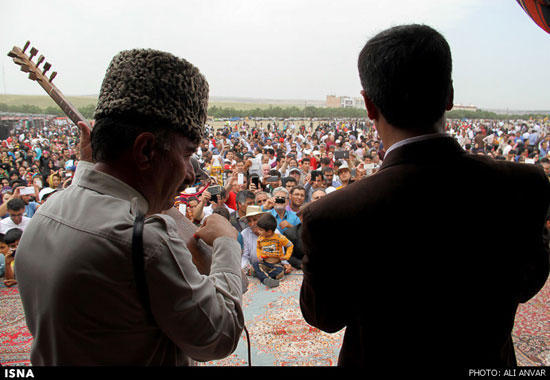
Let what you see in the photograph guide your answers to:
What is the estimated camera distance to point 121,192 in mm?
862

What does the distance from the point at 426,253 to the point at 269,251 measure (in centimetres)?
346

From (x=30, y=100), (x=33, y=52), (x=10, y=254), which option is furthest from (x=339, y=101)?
(x=33, y=52)

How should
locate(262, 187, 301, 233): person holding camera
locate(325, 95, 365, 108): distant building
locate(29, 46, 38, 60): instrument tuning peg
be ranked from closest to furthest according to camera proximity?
1. locate(29, 46, 38, 60): instrument tuning peg
2. locate(262, 187, 301, 233): person holding camera
3. locate(325, 95, 365, 108): distant building

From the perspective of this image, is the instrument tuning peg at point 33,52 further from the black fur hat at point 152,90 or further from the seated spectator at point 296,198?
the seated spectator at point 296,198

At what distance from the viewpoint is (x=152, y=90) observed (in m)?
0.87

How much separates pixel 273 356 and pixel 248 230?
199 centimetres

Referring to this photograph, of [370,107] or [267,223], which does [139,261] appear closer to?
[370,107]

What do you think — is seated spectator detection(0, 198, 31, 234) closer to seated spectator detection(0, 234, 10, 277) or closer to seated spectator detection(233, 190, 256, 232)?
seated spectator detection(0, 234, 10, 277)

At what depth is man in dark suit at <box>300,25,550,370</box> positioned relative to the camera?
0.84 m

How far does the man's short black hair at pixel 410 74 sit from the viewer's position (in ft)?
2.80

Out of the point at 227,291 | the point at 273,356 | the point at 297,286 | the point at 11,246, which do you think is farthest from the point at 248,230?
the point at 227,291

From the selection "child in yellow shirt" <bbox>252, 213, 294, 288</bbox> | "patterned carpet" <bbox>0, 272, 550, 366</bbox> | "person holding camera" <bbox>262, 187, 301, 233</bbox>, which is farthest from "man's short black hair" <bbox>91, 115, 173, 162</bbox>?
"person holding camera" <bbox>262, 187, 301, 233</bbox>

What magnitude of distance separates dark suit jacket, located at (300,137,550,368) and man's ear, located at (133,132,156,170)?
413mm

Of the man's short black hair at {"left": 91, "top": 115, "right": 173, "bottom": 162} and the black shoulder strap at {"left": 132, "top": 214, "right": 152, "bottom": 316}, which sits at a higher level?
the man's short black hair at {"left": 91, "top": 115, "right": 173, "bottom": 162}
